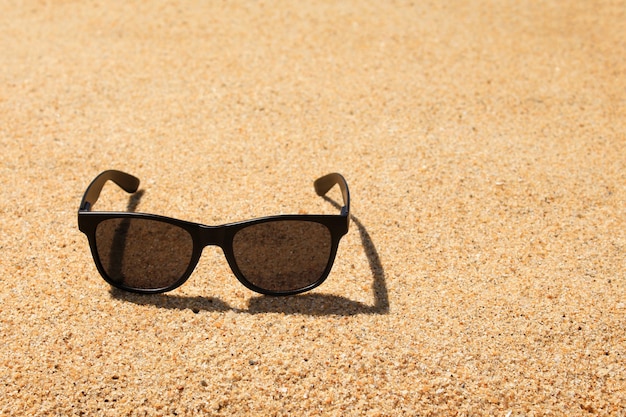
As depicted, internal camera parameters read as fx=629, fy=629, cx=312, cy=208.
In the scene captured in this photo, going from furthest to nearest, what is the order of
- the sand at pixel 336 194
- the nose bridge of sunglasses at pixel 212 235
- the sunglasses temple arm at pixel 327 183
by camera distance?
the sunglasses temple arm at pixel 327 183 < the nose bridge of sunglasses at pixel 212 235 < the sand at pixel 336 194

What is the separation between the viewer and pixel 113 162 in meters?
2.81

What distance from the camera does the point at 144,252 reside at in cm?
212

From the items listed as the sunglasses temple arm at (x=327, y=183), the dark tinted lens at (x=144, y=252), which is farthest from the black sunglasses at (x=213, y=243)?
the sunglasses temple arm at (x=327, y=183)

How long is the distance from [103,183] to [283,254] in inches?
29.8

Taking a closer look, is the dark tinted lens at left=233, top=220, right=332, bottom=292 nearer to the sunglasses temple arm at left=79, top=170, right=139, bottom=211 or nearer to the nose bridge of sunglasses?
the nose bridge of sunglasses

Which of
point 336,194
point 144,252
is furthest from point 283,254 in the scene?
point 336,194

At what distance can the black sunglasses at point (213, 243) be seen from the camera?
6.59 ft

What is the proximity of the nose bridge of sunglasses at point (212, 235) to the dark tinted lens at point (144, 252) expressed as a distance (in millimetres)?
Answer: 58

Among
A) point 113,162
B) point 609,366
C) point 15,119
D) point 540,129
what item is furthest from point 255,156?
point 609,366

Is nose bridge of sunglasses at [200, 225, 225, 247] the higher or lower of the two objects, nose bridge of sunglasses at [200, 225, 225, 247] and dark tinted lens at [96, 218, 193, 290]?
the higher

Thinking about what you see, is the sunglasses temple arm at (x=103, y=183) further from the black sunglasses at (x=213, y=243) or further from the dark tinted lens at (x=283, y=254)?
the dark tinted lens at (x=283, y=254)

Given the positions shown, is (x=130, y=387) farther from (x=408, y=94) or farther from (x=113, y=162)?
(x=408, y=94)

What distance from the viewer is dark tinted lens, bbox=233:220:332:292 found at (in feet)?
6.69

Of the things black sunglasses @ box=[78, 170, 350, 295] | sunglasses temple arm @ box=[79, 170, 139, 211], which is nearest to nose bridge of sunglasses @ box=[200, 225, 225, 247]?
black sunglasses @ box=[78, 170, 350, 295]
